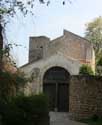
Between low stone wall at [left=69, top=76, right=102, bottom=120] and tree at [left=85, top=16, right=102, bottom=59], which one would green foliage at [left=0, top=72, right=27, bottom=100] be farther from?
tree at [left=85, top=16, right=102, bottom=59]

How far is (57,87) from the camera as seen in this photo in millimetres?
35312

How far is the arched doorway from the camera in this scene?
34844 mm

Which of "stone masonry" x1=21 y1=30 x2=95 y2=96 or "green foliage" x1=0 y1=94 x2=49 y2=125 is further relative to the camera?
"stone masonry" x1=21 y1=30 x2=95 y2=96

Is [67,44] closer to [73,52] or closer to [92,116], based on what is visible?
[73,52]

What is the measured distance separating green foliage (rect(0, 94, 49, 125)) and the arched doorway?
1913 cm

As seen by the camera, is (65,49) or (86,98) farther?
(65,49)

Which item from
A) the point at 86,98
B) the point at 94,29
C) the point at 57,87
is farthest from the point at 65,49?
the point at 86,98

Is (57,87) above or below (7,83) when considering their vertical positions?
above

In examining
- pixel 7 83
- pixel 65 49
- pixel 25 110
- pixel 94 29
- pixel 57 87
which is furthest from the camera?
pixel 94 29

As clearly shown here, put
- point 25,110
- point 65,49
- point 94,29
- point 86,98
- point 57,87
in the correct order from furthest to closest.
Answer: point 94,29
point 65,49
point 57,87
point 86,98
point 25,110

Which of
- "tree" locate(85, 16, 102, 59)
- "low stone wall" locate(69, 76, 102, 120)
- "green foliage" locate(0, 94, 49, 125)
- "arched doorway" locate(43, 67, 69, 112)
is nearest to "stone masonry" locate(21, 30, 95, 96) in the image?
"arched doorway" locate(43, 67, 69, 112)

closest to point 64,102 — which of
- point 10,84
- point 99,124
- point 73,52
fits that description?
point 73,52

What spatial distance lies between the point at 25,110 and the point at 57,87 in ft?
72.1

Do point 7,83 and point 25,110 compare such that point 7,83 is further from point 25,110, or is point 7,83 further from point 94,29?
point 94,29
